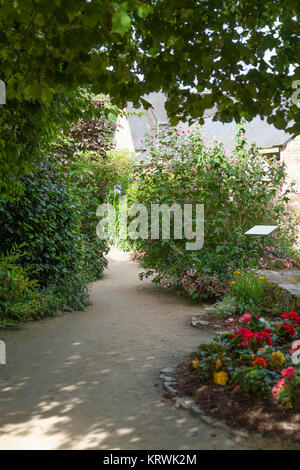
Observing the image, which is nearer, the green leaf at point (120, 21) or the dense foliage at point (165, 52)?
the green leaf at point (120, 21)

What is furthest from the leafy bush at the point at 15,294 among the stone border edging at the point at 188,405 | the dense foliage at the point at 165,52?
the dense foliage at the point at 165,52

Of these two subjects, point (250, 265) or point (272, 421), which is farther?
point (250, 265)

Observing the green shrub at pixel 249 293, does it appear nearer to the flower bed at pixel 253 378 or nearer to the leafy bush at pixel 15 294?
the flower bed at pixel 253 378

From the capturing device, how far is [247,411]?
3.47 metres

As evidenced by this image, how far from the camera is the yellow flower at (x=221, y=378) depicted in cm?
398

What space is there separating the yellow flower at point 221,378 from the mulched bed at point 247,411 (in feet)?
0.12

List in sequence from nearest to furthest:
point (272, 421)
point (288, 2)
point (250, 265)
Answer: point (288, 2), point (272, 421), point (250, 265)

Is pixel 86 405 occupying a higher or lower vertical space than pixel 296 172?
lower

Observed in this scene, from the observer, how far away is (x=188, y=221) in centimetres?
905

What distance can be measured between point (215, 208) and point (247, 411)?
6.03 meters

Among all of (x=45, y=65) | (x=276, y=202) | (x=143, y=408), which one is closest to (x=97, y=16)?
(x=45, y=65)

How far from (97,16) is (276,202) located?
8.78m
